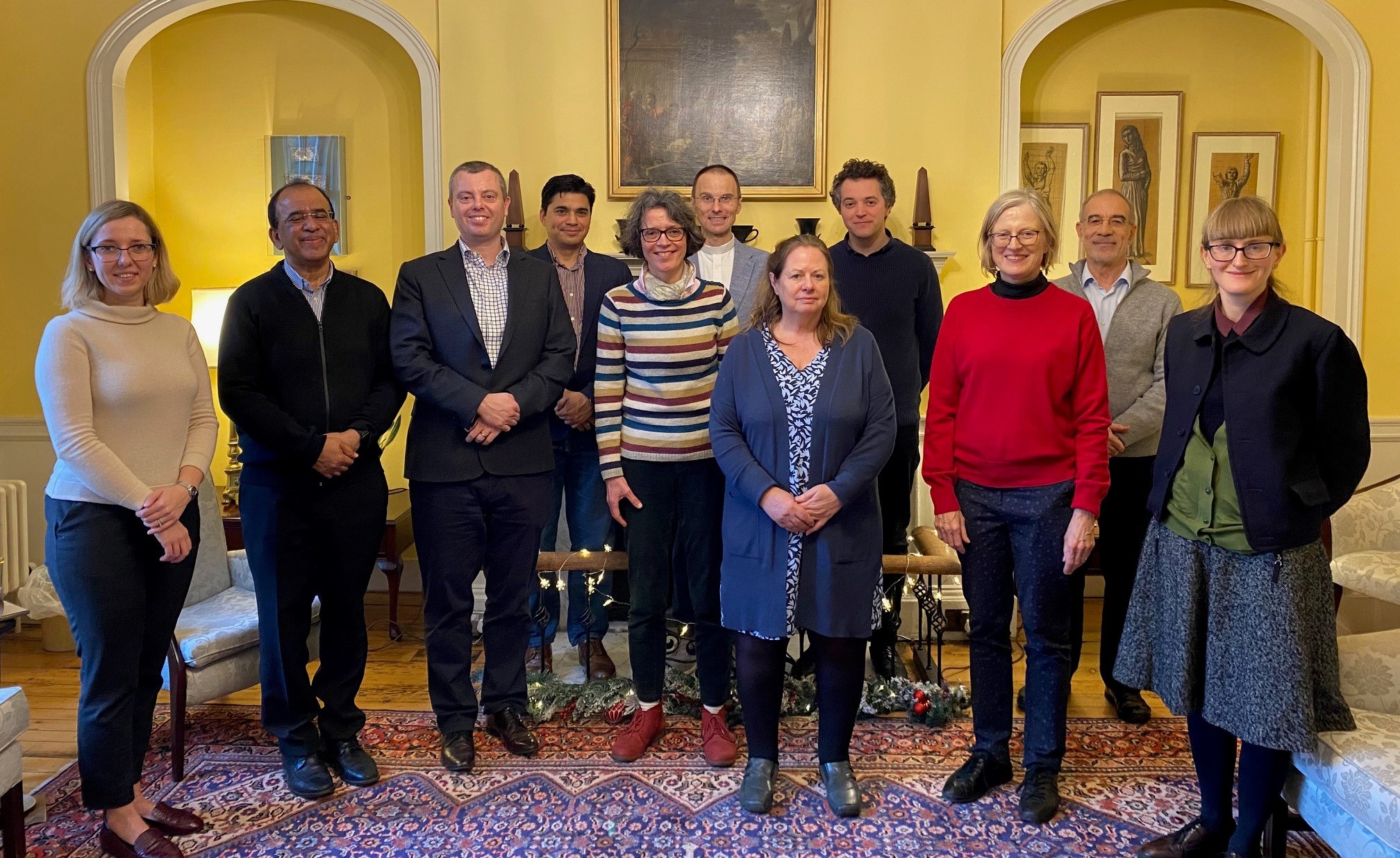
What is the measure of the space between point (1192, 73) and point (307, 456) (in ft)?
14.4

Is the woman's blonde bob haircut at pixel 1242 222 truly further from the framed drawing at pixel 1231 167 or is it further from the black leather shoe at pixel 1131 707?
the framed drawing at pixel 1231 167

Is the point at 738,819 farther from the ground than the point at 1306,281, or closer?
closer

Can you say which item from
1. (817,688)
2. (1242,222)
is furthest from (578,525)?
(1242,222)

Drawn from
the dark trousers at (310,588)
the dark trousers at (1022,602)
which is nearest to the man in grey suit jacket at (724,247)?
the dark trousers at (1022,602)

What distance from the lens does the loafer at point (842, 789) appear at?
8.86 feet

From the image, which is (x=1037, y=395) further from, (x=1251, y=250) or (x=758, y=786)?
(x=758, y=786)

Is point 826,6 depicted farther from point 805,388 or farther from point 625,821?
point 625,821

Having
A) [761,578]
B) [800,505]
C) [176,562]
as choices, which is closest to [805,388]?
[800,505]

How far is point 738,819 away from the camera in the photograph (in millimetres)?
2697

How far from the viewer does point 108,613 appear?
2367mm

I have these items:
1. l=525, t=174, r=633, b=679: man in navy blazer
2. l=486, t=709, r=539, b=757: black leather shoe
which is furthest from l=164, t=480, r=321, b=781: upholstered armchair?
l=525, t=174, r=633, b=679: man in navy blazer

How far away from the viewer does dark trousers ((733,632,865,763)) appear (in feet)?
8.82

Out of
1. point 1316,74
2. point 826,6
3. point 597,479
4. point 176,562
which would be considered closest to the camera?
point 176,562

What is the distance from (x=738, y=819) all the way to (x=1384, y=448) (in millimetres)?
3676
